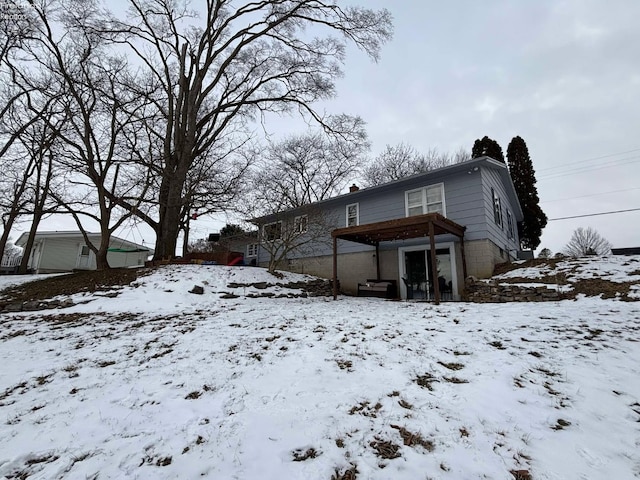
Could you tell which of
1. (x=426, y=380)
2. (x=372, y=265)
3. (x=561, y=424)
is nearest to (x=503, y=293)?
(x=372, y=265)

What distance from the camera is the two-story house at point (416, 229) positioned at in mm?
9562

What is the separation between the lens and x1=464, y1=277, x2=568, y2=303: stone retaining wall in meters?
7.05

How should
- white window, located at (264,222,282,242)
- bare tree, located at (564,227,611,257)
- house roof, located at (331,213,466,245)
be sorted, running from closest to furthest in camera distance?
house roof, located at (331,213,466,245)
white window, located at (264,222,282,242)
bare tree, located at (564,227,611,257)

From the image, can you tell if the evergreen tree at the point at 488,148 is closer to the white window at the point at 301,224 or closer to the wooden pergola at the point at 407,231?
the wooden pergola at the point at 407,231

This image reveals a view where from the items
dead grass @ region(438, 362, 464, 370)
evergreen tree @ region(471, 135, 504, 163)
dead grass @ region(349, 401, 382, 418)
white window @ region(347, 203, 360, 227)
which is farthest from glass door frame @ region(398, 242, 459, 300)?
evergreen tree @ region(471, 135, 504, 163)

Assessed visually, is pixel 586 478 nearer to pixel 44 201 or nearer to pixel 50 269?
pixel 44 201

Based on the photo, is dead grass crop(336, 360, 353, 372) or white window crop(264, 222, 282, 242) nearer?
dead grass crop(336, 360, 353, 372)

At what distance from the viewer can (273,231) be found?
477 inches

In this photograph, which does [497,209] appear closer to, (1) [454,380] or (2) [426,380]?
(1) [454,380]

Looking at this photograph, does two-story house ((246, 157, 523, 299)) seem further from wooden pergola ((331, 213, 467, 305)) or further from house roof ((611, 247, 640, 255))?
house roof ((611, 247, 640, 255))

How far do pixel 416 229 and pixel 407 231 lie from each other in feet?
1.52

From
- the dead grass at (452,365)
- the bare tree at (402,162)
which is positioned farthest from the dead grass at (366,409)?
the bare tree at (402,162)

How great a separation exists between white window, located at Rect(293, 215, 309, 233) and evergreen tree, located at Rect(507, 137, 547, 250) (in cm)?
1431

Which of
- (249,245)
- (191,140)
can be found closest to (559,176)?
(249,245)
